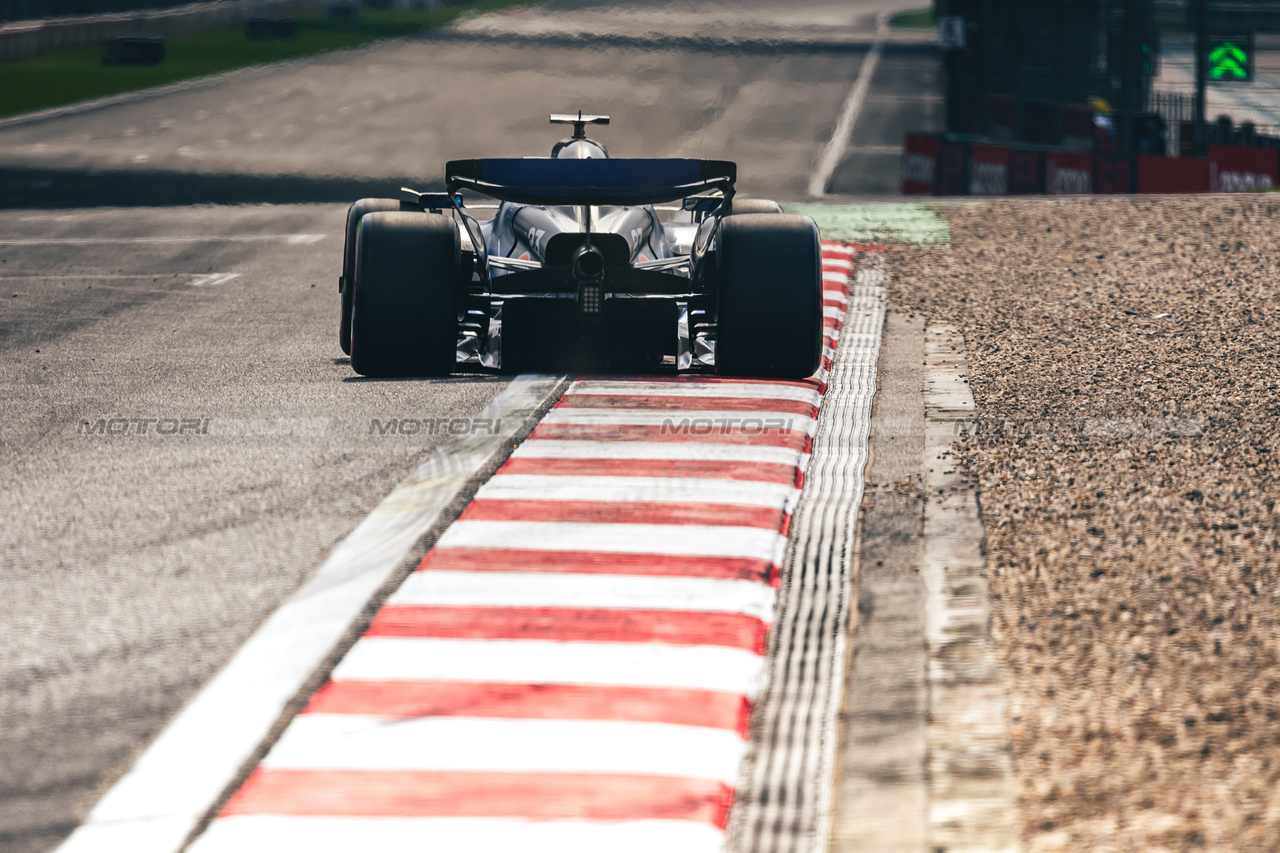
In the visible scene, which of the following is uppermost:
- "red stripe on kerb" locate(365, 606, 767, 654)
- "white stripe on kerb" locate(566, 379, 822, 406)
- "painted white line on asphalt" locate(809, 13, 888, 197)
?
"red stripe on kerb" locate(365, 606, 767, 654)

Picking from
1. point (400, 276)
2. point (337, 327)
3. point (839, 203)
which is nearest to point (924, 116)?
point (839, 203)

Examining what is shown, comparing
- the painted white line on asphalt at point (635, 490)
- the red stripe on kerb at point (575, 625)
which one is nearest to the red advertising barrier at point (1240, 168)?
the painted white line on asphalt at point (635, 490)

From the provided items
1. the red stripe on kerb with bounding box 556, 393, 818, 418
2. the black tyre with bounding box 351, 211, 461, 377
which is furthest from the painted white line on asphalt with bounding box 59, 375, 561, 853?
the red stripe on kerb with bounding box 556, 393, 818, 418

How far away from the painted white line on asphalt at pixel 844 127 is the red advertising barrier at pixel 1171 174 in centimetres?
488

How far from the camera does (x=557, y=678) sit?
16.4 feet

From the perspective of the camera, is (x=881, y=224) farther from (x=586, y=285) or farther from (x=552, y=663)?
(x=552, y=663)

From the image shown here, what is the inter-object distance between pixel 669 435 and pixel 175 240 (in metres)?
10.2

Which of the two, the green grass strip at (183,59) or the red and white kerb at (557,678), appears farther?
the green grass strip at (183,59)

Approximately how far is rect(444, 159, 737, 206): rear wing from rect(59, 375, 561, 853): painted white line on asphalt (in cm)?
185

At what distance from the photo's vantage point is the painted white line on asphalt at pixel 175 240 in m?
16.4

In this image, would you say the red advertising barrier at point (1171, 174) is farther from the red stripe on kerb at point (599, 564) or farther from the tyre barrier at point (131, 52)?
the tyre barrier at point (131, 52)

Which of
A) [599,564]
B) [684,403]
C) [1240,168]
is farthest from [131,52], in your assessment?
[599,564]

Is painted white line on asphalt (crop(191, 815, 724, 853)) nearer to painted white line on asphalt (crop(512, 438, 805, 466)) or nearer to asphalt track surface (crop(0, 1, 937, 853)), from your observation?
asphalt track surface (crop(0, 1, 937, 853))

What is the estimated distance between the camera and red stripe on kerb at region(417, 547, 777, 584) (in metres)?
5.99
